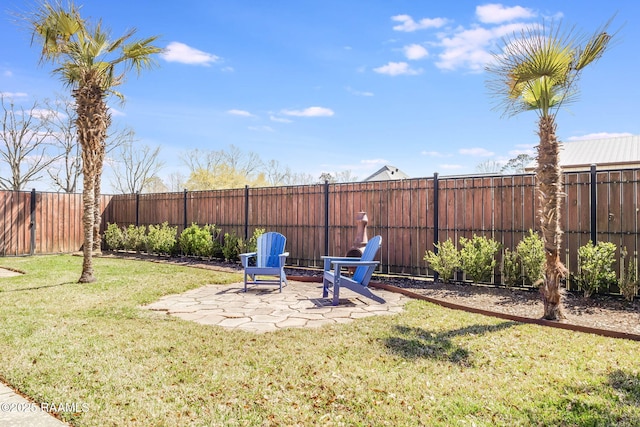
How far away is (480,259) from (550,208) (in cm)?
219

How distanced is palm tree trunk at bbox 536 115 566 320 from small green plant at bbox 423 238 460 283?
210cm

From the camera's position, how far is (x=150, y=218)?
504 inches

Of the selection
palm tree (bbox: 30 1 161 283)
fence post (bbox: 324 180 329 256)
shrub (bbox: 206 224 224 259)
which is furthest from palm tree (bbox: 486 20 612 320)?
shrub (bbox: 206 224 224 259)

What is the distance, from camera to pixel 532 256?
5801mm

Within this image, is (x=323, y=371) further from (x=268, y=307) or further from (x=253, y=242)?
(x=253, y=242)

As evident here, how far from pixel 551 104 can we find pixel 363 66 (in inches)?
255

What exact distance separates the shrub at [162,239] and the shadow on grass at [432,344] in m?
8.81

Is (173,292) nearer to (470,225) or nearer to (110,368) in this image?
(110,368)

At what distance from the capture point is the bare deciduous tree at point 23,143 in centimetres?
2073

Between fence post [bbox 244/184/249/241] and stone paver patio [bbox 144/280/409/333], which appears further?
fence post [bbox 244/184/249/241]

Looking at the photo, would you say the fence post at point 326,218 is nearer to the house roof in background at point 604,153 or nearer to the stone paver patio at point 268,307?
the stone paver patio at point 268,307

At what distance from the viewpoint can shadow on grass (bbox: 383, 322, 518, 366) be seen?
3213 mm

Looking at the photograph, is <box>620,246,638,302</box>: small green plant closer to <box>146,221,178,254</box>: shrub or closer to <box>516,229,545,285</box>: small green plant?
<box>516,229,545,285</box>: small green plant

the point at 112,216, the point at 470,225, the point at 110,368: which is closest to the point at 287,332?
the point at 110,368
